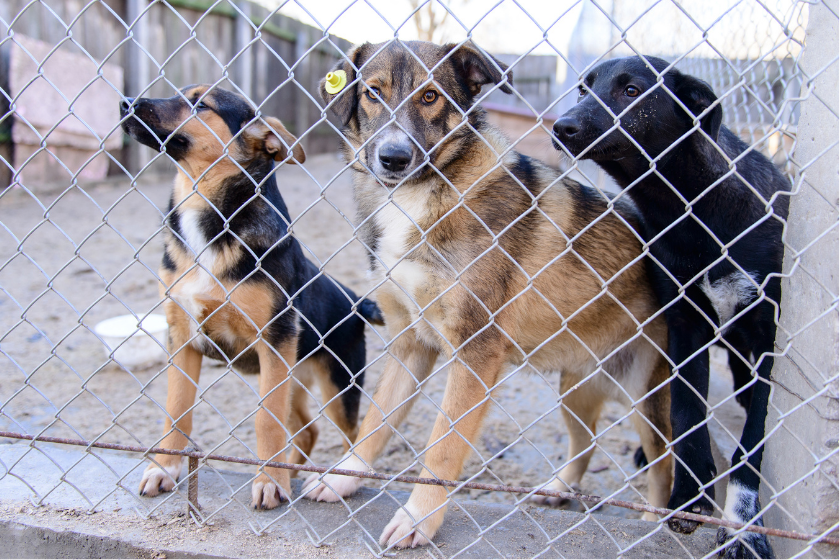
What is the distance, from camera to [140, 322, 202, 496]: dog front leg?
247 centimetres

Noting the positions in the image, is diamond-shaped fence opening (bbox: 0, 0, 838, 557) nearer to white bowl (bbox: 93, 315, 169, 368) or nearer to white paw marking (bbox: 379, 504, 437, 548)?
white paw marking (bbox: 379, 504, 437, 548)

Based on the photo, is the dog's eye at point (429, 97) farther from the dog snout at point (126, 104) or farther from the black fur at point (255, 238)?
the dog snout at point (126, 104)

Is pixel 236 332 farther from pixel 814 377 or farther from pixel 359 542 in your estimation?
pixel 814 377

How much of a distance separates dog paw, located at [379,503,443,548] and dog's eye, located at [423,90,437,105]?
5.41ft

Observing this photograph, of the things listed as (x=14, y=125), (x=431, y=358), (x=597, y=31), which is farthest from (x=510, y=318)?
(x=14, y=125)

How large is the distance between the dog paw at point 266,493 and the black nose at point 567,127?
1.76m

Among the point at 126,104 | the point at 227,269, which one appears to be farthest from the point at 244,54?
the point at 227,269

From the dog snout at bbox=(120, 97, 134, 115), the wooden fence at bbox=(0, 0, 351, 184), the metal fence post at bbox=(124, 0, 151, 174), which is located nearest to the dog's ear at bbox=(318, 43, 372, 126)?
the dog snout at bbox=(120, 97, 134, 115)

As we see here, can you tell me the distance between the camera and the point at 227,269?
103 inches

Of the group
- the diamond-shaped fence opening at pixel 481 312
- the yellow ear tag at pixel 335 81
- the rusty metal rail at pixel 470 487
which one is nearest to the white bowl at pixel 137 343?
the diamond-shaped fence opening at pixel 481 312

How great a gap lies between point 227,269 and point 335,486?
1082mm

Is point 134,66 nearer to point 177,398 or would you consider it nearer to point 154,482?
point 177,398

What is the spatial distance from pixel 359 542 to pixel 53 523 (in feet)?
3.76

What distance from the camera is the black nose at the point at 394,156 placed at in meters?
2.23
